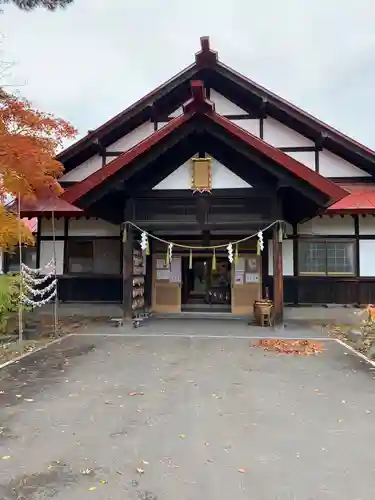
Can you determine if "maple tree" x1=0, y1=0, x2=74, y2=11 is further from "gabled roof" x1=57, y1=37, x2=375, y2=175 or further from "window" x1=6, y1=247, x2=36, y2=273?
"window" x1=6, y1=247, x2=36, y2=273

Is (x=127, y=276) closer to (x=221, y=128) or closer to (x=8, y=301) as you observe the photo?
(x=8, y=301)

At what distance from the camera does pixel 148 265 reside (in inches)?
530

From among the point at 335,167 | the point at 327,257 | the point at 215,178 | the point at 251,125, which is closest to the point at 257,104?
the point at 251,125

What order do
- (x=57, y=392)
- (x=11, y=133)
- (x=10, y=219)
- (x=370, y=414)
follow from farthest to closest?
(x=10, y=219) < (x=11, y=133) < (x=57, y=392) < (x=370, y=414)

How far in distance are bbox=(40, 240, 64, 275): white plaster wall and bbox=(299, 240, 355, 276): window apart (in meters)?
7.10

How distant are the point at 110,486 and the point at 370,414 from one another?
114 inches

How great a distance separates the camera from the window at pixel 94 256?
44.1 ft

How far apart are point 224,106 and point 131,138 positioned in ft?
9.84

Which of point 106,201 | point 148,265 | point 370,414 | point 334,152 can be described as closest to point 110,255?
point 148,265

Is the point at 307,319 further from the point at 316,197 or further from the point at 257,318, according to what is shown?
the point at 316,197

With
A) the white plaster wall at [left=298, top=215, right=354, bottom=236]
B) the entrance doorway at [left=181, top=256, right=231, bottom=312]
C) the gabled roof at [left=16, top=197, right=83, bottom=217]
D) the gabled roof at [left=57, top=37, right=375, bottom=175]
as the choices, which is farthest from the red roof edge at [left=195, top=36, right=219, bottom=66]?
the entrance doorway at [left=181, top=256, right=231, bottom=312]

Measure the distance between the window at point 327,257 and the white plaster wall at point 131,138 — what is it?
18.9 feet

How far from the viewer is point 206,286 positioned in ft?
46.4

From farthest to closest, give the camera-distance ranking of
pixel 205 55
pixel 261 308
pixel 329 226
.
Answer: pixel 205 55, pixel 329 226, pixel 261 308
